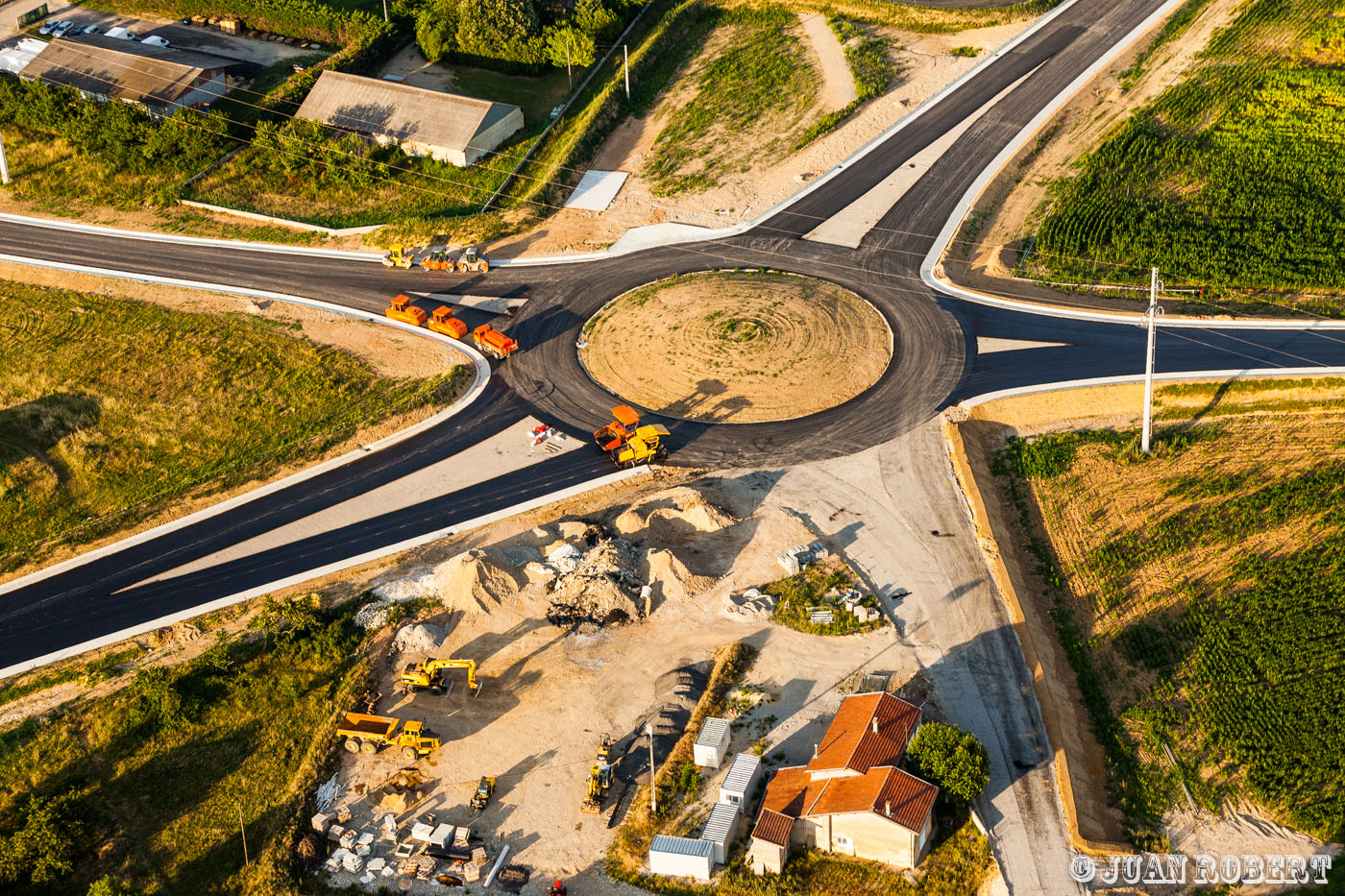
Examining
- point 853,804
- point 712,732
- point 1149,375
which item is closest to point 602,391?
point 712,732

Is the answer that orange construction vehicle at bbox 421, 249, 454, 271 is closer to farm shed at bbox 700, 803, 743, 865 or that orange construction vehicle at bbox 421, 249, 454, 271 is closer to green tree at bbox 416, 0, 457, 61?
green tree at bbox 416, 0, 457, 61

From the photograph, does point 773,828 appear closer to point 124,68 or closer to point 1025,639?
point 1025,639

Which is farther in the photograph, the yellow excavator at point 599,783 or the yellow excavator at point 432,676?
the yellow excavator at point 432,676

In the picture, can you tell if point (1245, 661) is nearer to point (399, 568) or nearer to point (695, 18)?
point (399, 568)

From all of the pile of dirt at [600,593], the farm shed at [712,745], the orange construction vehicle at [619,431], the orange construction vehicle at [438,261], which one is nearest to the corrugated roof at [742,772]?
the farm shed at [712,745]

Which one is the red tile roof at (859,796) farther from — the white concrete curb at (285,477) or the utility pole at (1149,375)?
the white concrete curb at (285,477)

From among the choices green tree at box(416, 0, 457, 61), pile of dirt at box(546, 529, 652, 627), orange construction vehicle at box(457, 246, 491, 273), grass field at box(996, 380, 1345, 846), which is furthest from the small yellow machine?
green tree at box(416, 0, 457, 61)
